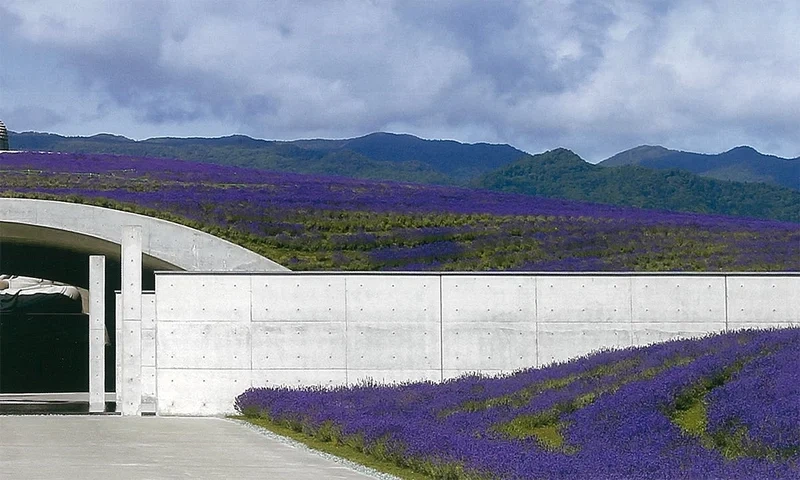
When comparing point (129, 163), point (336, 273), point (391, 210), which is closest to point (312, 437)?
point (336, 273)

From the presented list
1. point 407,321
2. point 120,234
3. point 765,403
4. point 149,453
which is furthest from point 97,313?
point 765,403

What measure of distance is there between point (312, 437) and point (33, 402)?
14437 mm

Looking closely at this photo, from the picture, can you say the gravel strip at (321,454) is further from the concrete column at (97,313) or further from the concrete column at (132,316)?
the concrete column at (97,313)

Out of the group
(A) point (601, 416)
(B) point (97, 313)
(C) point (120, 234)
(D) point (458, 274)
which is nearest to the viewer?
(A) point (601, 416)

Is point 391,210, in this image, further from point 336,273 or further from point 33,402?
point 336,273

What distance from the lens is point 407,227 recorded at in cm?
3472

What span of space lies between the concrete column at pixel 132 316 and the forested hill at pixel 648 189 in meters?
92.6

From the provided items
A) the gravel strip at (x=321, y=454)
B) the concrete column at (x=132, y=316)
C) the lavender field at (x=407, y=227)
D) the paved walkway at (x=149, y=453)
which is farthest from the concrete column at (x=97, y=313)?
the gravel strip at (x=321, y=454)

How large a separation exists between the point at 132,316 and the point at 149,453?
7981mm

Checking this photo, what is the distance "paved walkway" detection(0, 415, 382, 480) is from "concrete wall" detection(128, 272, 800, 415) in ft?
5.84

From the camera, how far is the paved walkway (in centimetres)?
1271

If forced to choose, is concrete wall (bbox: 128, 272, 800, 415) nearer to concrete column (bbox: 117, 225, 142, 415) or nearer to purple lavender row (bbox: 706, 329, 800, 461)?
concrete column (bbox: 117, 225, 142, 415)

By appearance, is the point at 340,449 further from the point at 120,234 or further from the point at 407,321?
the point at 120,234

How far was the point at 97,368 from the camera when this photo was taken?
27719 millimetres
